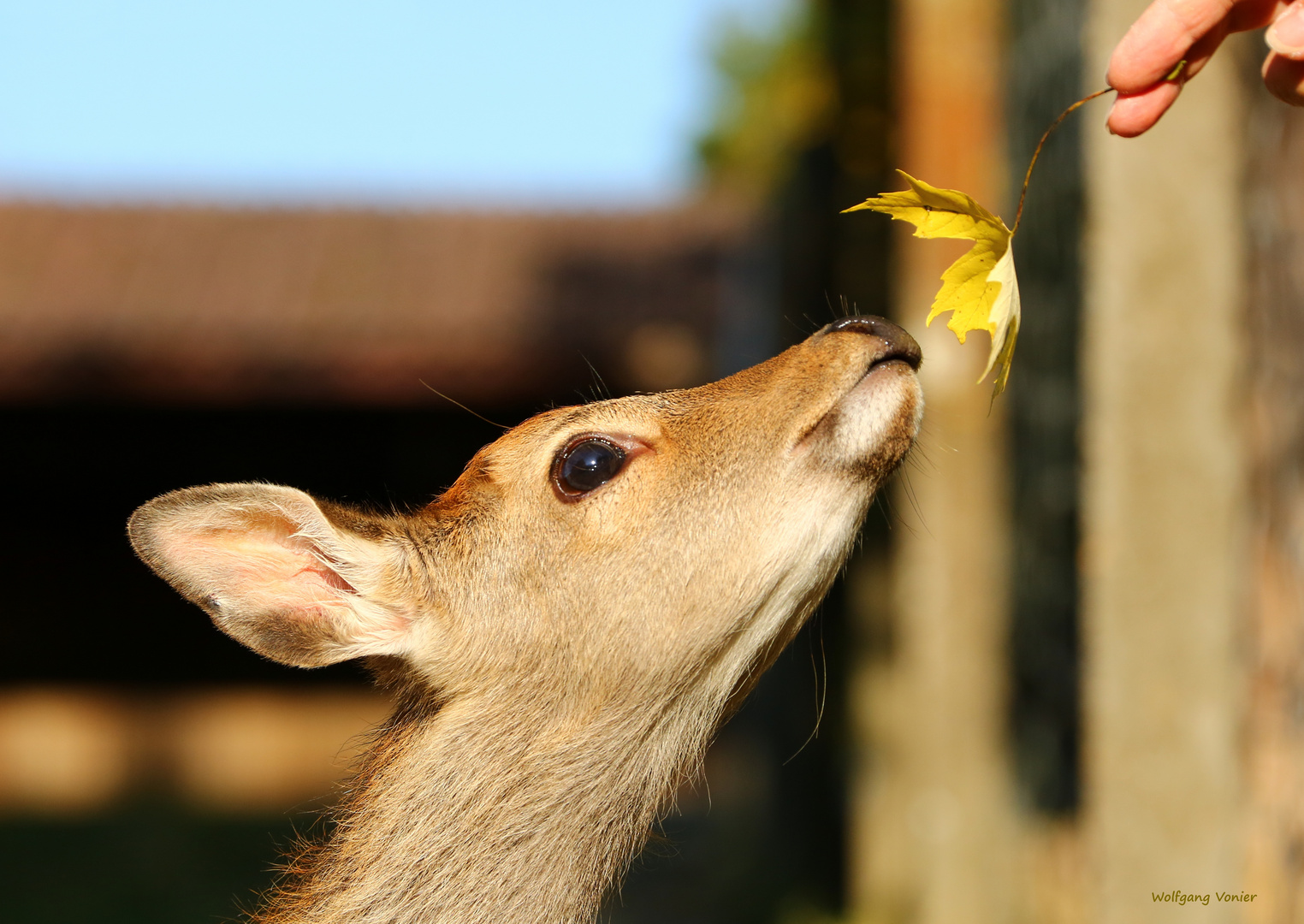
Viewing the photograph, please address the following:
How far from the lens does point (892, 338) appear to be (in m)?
2.81

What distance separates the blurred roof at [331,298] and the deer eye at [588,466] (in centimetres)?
834

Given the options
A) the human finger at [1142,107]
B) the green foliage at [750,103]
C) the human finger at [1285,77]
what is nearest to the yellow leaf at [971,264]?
the human finger at [1142,107]

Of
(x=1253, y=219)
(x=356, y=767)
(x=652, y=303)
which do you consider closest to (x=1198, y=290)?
(x=1253, y=219)

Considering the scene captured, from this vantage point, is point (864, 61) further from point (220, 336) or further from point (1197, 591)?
Result: point (1197, 591)

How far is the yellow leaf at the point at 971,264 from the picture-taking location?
2186 mm

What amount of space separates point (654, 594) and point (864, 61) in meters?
7.73

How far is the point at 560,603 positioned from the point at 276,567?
0.70 m

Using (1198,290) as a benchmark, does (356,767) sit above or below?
below

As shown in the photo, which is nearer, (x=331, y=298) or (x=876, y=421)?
(x=876, y=421)

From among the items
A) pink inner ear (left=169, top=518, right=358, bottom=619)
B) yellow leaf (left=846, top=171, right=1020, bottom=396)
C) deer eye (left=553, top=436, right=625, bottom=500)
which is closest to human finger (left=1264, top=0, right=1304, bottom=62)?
yellow leaf (left=846, top=171, right=1020, bottom=396)

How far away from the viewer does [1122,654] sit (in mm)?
3213

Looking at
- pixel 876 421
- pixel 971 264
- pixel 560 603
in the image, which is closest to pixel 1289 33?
Result: pixel 971 264

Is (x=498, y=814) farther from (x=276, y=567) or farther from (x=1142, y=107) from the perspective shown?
(x=1142, y=107)

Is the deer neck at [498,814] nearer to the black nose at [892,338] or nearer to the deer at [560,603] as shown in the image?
the deer at [560,603]
